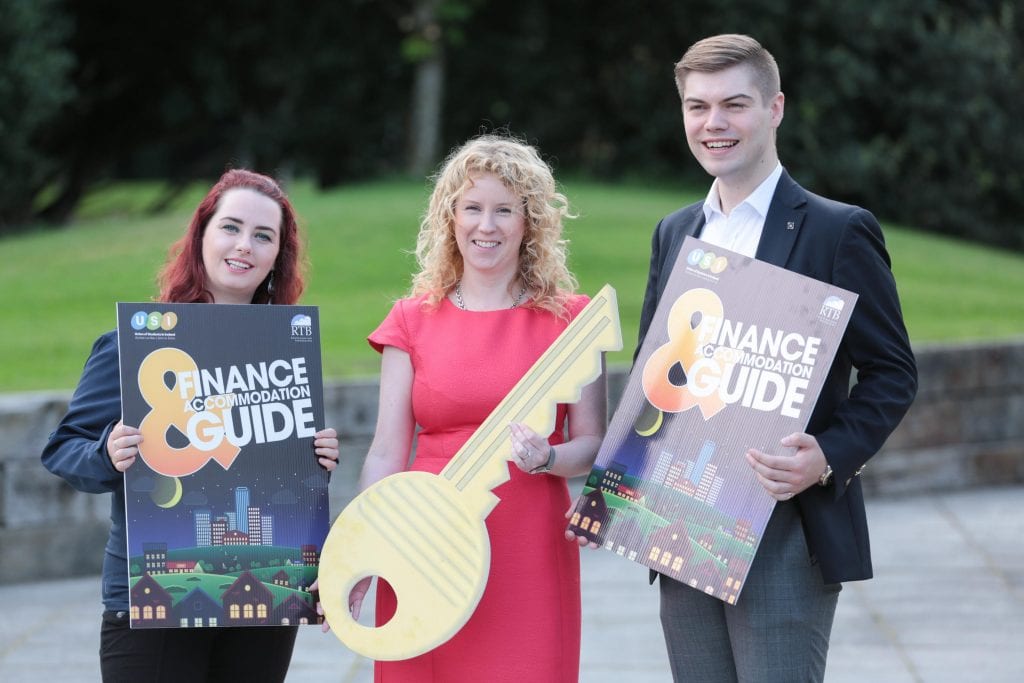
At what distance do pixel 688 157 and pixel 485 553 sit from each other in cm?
1781

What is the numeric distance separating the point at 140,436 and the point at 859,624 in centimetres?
378

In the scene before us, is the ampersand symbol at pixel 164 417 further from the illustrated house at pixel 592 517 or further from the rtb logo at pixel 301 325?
the illustrated house at pixel 592 517

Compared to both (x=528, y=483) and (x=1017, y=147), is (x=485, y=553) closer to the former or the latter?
(x=528, y=483)

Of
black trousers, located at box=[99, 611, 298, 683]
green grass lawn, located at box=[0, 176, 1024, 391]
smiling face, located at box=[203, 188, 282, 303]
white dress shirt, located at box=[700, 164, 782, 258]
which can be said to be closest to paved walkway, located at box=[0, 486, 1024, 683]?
green grass lawn, located at box=[0, 176, 1024, 391]

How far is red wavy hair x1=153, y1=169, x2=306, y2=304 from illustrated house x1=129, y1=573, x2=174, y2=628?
0.71 meters

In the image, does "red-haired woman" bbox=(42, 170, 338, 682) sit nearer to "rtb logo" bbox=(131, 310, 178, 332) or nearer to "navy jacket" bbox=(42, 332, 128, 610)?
"navy jacket" bbox=(42, 332, 128, 610)

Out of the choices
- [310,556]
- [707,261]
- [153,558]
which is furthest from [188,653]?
[707,261]

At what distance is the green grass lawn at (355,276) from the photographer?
814cm

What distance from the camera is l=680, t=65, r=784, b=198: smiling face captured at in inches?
115

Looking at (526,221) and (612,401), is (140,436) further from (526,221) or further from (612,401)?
(612,401)

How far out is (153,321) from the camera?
299 centimetres

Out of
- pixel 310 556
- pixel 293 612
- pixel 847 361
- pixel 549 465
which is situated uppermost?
pixel 847 361

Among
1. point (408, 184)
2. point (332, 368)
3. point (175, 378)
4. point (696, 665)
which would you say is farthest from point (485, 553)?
point (408, 184)

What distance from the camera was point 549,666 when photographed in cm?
318
